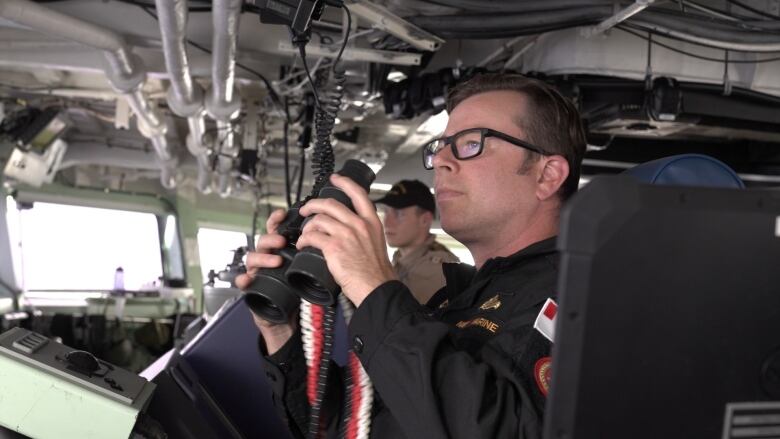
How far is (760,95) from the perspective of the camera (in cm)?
320

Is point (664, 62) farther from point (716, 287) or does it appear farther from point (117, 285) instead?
point (117, 285)

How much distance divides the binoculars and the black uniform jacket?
0.24 ft

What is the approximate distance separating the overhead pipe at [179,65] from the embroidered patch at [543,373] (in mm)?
1627

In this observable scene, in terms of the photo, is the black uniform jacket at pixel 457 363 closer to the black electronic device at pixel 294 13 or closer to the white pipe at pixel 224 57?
the black electronic device at pixel 294 13

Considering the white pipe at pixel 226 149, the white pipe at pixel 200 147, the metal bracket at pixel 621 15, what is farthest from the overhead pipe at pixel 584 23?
the white pipe at pixel 226 149

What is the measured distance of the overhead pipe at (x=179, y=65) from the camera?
232 cm

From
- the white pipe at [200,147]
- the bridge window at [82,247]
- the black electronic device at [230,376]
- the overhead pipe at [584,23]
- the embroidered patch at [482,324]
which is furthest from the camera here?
the bridge window at [82,247]

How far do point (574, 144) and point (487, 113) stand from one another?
0.70 feet

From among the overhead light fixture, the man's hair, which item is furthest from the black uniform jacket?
the overhead light fixture

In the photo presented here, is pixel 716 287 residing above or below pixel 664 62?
below

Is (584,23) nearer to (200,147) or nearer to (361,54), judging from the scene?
(361,54)

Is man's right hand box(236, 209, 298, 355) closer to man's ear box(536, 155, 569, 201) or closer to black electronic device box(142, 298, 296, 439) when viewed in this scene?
man's ear box(536, 155, 569, 201)

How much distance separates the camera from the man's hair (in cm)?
151

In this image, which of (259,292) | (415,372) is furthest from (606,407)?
(259,292)
